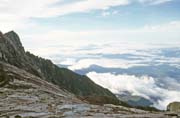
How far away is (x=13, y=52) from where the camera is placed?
172 meters

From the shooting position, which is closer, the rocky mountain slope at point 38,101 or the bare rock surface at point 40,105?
the rocky mountain slope at point 38,101

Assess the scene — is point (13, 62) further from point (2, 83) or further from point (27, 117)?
point (27, 117)

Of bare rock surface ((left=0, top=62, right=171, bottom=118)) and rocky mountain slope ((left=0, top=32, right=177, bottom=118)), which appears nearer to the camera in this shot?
rocky mountain slope ((left=0, top=32, right=177, bottom=118))

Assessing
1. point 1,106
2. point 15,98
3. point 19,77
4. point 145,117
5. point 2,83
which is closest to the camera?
point 145,117

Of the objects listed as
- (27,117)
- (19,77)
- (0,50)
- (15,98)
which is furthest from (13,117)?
(0,50)

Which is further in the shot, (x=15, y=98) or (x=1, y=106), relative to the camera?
(x=15, y=98)

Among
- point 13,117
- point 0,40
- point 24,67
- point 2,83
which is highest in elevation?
point 0,40

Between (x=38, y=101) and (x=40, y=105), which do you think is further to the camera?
(x=38, y=101)

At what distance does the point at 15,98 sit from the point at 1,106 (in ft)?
44.5

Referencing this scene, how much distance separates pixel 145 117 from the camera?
150 feet

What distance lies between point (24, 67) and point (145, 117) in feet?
428

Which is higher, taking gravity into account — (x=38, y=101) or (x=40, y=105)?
(x=38, y=101)

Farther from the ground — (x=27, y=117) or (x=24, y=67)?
(x=24, y=67)

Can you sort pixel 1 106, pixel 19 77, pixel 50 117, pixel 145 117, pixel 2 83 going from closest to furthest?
pixel 145 117 → pixel 50 117 → pixel 1 106 → pixel 2 83 → pixel 19 77
